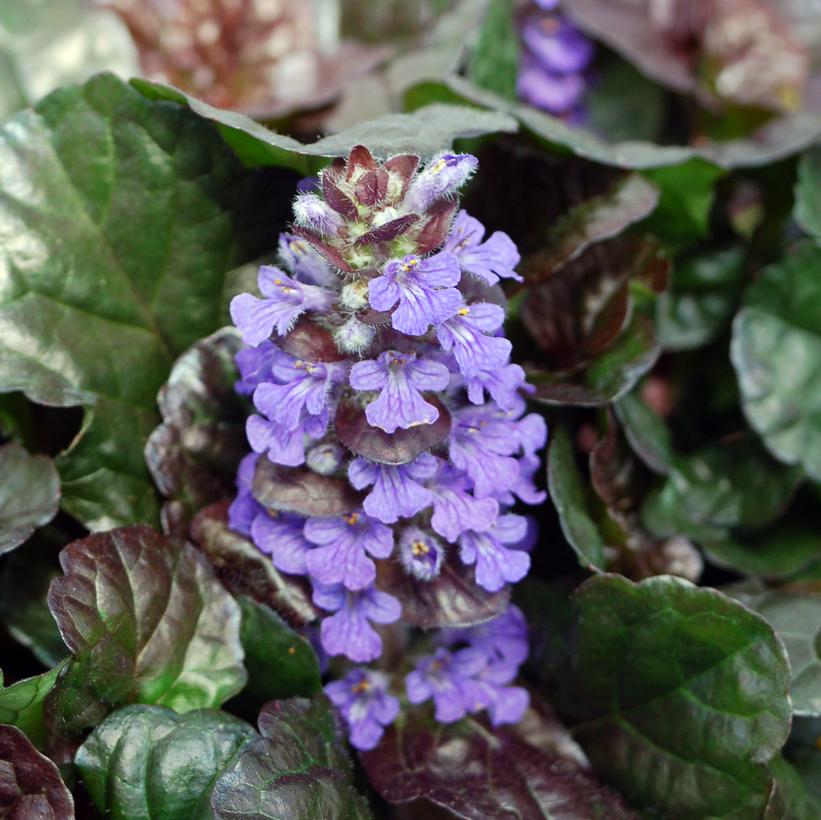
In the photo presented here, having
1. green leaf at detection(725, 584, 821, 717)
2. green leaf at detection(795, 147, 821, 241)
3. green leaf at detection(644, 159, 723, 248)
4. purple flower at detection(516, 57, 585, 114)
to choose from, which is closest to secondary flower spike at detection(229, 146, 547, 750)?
green leaf at detection(725, 584, 821, 717)

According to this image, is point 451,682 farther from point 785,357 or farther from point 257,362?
point 785,357

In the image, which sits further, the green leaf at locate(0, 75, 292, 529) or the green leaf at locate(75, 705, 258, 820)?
the green leaf at locate(0, 75, 292, 529)

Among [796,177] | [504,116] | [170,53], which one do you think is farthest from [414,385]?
[170,53]

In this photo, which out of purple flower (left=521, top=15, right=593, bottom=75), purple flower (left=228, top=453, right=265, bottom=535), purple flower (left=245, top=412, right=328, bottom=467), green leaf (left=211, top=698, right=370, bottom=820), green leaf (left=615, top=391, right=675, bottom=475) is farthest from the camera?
purple flower (left=521, top=15, right=593, bottom=75)

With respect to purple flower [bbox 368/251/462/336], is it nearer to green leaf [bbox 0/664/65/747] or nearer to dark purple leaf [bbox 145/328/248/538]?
dark purple leaf [bbox 145/328/248/538]

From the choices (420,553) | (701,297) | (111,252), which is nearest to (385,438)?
(420,553)

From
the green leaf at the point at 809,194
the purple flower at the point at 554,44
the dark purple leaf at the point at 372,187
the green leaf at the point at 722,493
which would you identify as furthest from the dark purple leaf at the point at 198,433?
the purple flower at the point at 554,44

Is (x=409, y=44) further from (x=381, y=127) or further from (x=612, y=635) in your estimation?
(x=612, y=635)
